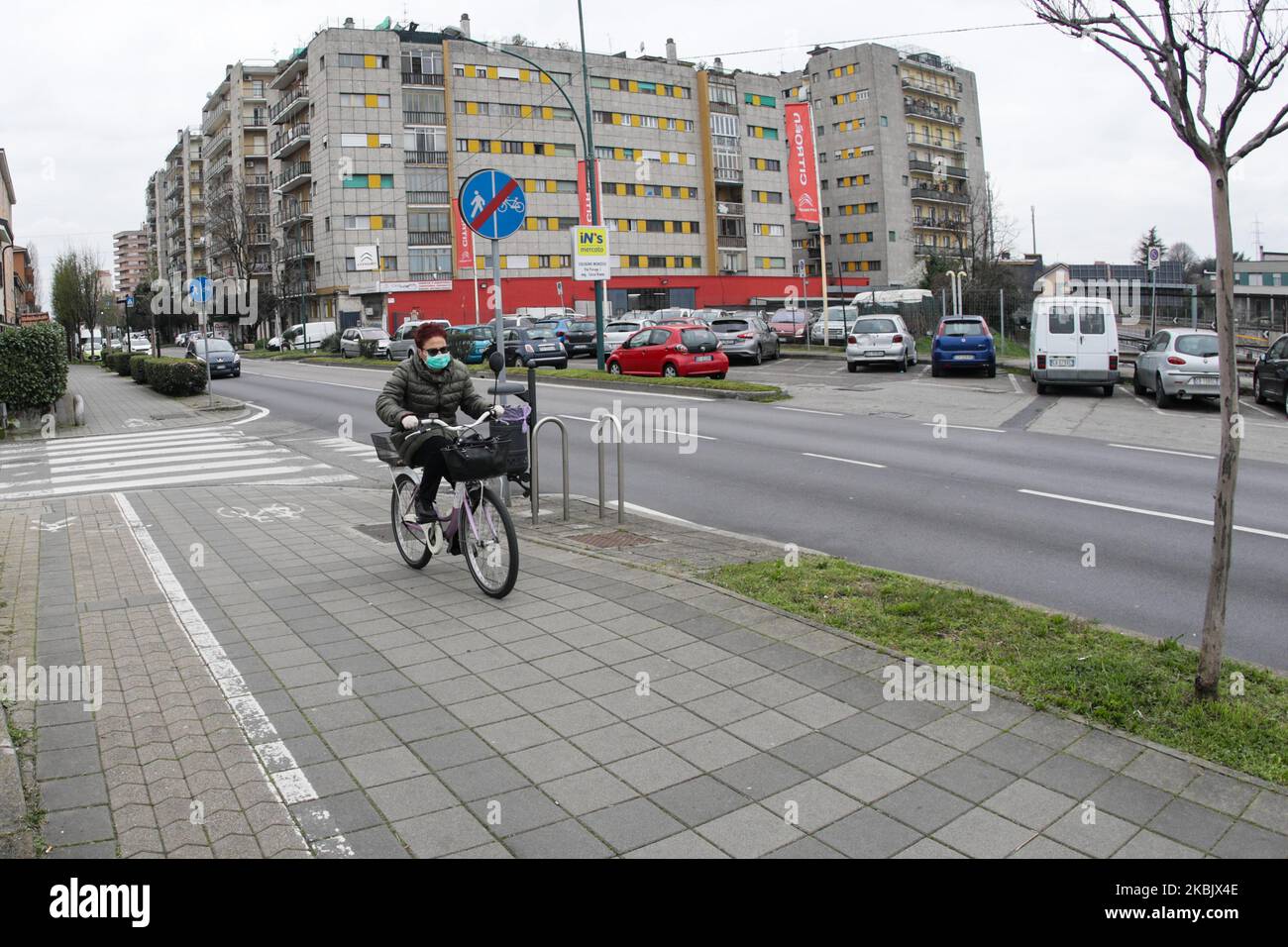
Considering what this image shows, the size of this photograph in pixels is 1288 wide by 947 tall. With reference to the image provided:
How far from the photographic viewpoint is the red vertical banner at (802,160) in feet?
114

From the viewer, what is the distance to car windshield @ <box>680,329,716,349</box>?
26.1 meters

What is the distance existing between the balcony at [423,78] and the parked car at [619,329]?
116 ft

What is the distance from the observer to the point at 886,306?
144 feet

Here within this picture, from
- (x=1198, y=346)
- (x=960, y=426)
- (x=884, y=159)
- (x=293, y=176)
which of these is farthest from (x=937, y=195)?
(x=960, y=426)

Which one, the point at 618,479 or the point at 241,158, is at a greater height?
the point at 241,158

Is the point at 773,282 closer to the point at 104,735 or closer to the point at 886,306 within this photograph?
the point at 886,306

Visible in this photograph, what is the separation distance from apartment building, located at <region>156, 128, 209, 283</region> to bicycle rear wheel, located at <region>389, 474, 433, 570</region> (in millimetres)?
110263

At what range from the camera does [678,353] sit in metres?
25.9

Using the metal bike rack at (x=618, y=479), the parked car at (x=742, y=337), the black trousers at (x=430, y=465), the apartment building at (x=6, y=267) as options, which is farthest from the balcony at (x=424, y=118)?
the black trousers at (x=430, y=465)

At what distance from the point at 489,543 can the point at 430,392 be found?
1.24 m

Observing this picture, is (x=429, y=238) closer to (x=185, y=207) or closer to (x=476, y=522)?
(x=185, y=207)

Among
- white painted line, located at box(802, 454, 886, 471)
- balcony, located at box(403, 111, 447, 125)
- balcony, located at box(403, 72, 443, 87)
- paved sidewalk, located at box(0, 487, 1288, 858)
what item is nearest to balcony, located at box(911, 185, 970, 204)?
balcony, located at box(403, 111, 447, 125)

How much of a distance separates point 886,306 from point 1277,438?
28637 millimetres

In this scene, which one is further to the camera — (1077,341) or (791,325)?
(791,325)
